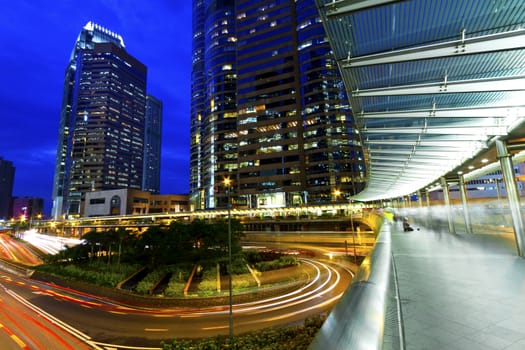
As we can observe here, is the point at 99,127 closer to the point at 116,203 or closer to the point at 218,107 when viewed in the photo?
the point at 116,203

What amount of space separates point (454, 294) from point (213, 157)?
317 feet

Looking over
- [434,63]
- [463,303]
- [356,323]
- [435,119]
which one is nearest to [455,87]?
[434,63]

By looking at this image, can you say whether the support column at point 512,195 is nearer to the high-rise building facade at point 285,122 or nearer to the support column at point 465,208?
the support column at point 465,208

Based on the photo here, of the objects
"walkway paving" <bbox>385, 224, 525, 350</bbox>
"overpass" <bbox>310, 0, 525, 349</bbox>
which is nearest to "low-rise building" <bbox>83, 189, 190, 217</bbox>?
"overpass" <bbox>310, 0, 525, 349</bbox>

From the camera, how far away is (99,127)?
471ft

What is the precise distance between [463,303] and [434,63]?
22.1 ft

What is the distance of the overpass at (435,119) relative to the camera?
3.35 meters

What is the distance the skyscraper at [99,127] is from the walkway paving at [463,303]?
6047 inches

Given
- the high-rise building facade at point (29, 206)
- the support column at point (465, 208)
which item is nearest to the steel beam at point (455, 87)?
the support column at point (465, 208)

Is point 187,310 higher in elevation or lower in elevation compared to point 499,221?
lower

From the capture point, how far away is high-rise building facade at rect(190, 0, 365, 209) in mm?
74375

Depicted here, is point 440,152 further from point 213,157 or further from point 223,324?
point 213,157

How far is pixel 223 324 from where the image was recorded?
18922 mm

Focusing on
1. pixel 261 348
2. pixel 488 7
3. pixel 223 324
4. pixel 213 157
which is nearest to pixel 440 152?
pixel 488 7
